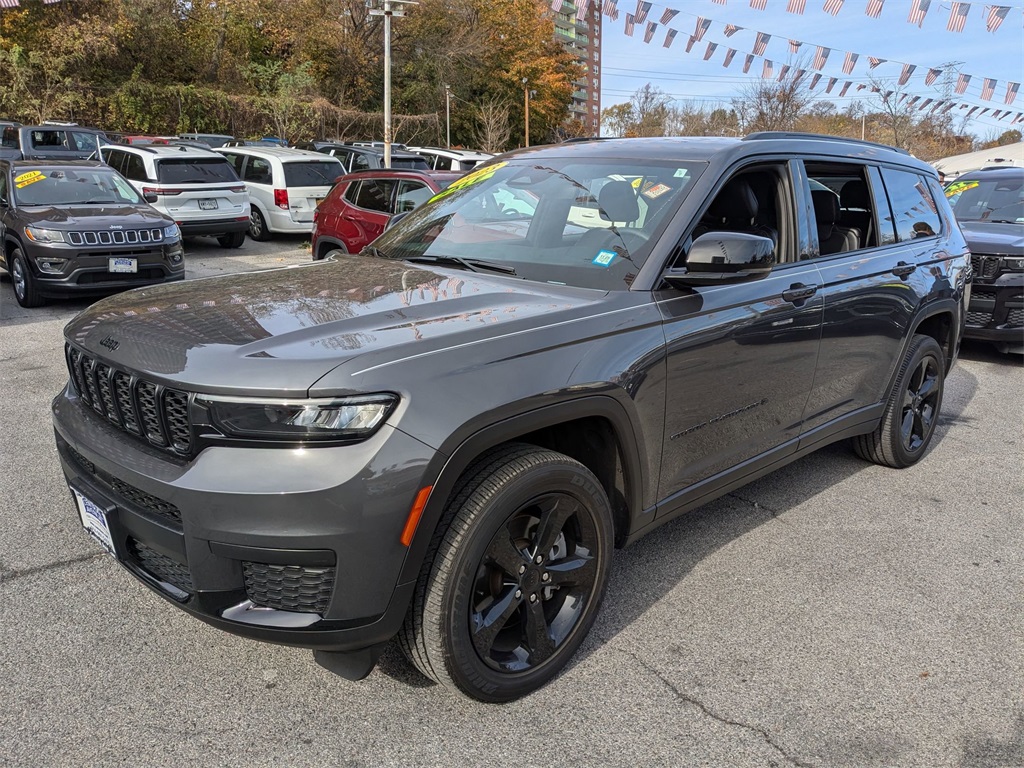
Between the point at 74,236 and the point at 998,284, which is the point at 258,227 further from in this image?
the point at 998,284

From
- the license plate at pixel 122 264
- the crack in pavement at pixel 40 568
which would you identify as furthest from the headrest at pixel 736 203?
the license plate at pixel 122 264

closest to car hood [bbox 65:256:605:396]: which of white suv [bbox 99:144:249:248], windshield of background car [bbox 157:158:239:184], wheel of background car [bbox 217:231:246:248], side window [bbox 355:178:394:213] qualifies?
side window [bbox 355:178:394:213]

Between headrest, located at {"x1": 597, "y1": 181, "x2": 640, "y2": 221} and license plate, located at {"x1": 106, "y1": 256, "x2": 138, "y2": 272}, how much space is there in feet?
23.3

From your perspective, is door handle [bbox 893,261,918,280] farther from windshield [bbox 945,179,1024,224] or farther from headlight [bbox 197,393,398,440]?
windshield [bbox 945,179,1024,224]

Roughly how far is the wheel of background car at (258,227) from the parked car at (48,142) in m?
4.55

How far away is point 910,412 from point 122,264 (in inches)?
311

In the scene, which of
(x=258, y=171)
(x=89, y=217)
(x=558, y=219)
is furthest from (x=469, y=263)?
(x=258, y=171)

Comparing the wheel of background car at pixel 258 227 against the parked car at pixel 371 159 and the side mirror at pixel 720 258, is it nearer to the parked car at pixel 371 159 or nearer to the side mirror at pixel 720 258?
the parked car at pixel 371 159

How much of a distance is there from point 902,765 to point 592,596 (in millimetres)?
1065

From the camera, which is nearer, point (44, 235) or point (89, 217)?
point (44, 235)

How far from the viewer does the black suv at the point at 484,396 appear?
223 centimetres

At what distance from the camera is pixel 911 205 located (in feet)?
15.5

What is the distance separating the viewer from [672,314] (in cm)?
304

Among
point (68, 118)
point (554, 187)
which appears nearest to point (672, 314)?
point (554, 187)
